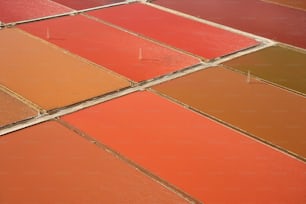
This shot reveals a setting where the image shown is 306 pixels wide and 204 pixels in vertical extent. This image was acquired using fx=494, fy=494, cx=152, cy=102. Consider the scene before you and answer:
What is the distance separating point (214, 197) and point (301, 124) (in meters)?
0.79

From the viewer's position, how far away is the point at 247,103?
264cm

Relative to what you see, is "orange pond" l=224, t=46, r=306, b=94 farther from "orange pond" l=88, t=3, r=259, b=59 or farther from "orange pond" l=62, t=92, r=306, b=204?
"orange pond" l=62, t=92, r=306, b=204

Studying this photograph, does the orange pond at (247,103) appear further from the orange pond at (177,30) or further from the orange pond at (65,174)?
the orange pond at (65,174)

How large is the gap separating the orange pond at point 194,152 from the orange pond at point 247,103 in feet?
0.33

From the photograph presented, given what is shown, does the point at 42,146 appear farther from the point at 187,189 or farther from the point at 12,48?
the point at 12,48

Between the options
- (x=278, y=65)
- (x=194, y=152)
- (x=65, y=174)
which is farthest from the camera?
(x=278, y=65)

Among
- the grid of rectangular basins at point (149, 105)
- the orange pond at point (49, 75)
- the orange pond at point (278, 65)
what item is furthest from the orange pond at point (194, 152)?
the orange pond at point (278, 65)

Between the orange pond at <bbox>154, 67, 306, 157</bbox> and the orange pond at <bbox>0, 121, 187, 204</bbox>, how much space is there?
0.67 metres

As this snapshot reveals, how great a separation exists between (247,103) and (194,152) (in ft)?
1.98

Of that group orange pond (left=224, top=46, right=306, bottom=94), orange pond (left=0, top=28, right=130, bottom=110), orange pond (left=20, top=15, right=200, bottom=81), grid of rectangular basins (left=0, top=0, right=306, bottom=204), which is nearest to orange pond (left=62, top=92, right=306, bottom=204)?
grid of rectangular basins (left=0, top=0, right=306, bottom=204)

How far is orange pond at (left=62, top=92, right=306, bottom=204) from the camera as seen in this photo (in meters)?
1.95

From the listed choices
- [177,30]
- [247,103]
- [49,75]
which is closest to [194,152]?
[247,103]

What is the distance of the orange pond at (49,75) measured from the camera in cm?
257

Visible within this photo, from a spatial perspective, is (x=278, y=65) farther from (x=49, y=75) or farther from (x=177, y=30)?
(x=49, y=75)
